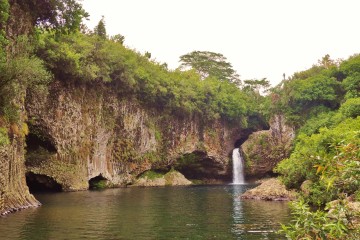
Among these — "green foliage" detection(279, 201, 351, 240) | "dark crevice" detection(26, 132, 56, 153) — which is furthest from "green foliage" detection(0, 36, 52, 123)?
"green foliage" detection(279, 201, 351, 240)

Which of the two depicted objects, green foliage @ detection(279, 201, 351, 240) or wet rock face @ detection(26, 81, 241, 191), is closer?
green foliage @ detection(279, 201, 351, 240)

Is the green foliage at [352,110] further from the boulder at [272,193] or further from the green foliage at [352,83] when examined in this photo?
the green foliage at [352,83]

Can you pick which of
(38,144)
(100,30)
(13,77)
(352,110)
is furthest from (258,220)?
(100,30)

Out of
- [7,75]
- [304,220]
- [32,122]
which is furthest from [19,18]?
[304,220]

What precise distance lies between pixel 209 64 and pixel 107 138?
38173mm

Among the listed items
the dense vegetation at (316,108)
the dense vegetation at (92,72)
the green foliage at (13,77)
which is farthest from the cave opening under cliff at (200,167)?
the green foliage at (13,77)

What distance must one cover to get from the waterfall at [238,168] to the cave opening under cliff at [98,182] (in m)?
24.6

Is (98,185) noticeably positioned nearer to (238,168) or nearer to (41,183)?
(41,183)

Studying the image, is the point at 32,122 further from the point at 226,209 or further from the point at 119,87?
the point at 226,209

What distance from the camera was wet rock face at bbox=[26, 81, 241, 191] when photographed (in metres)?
40.0

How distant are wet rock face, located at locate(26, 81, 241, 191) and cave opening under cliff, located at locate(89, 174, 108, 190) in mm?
805

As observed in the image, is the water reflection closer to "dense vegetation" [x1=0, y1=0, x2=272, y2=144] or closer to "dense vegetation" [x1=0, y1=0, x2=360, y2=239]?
"dense vegetation" [x1=0, y1=0, x2=360, y2=239]

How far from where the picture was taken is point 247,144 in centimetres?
6266

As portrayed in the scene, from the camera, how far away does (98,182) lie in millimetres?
47094
